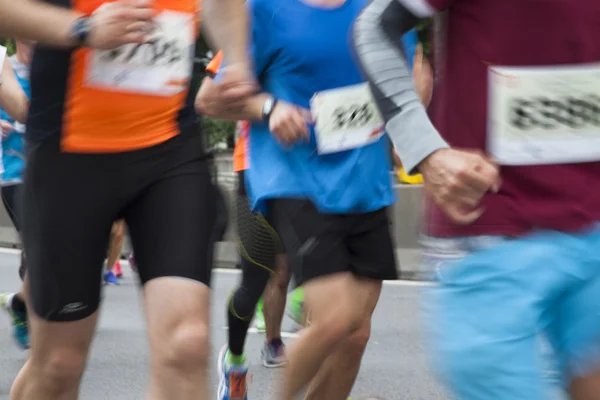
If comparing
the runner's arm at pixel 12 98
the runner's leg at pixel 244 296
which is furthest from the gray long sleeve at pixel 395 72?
the runner's leg at pixel 244 296

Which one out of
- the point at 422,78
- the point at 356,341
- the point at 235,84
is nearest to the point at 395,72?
the point at 235,84

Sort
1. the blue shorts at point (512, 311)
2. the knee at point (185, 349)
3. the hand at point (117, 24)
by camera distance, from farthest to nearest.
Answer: the hand at point (117, 24) < the knee at point (185, 349) < the blue shorts at point (512, 311)

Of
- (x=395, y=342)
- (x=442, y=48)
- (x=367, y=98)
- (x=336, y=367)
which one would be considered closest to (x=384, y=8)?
(x=442, y=48)

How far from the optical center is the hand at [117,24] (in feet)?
9.66

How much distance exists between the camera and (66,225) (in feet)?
10.1

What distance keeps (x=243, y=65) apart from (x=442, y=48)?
1023 mm

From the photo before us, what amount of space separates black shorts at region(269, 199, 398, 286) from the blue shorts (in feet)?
4.62

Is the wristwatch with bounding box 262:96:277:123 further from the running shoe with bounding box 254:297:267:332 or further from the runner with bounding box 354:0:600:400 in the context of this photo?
the running shoe with bounding box 254:297:267:332

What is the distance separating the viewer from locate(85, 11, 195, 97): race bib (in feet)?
10.2

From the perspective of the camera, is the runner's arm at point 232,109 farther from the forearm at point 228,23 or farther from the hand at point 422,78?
the hand at point 422,78

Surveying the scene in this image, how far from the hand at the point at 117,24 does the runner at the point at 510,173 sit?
0.85m

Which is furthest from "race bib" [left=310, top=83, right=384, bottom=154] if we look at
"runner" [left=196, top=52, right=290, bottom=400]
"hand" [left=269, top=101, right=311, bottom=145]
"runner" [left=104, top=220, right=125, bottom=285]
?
"runner" [left=104, top=220, right=125, bottom=285]

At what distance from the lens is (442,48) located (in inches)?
93.2

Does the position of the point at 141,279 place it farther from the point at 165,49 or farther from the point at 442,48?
the point at 442,48
